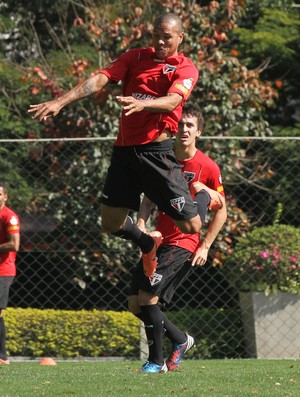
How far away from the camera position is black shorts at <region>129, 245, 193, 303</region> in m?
6.95

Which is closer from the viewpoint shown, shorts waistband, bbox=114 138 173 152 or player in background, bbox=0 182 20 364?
shorts waistband, bbox=114 138 173 152

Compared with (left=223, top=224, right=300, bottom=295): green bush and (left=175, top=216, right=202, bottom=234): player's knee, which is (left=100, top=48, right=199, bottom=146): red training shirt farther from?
(left=223, top=224, right=300, bottom=295): green bush

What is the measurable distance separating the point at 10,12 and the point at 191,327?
6458 millimetres

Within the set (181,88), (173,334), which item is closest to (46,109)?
(181,88)

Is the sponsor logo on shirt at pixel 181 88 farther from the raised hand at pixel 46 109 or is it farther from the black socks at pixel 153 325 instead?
the black socks at pixel 153 325

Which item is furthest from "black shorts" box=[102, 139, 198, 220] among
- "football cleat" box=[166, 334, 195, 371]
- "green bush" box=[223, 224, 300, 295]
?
"green bush" box=[223, 224, 300, 295]

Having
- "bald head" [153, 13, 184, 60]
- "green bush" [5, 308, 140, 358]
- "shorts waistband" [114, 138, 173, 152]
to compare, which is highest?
"bald head" [153, 13, 184, 60]

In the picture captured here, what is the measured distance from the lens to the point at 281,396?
204 inches

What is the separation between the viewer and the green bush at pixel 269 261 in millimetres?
10086

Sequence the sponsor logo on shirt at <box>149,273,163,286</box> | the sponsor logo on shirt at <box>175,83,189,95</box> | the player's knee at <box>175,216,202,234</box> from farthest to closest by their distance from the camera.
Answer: the sponsor logo on shirt at <box>149,273,163,286</box>, the player's knee at <box>175,216,202,234</box>, the sponsor logo on shirt at <box>175,83,189,95</box>

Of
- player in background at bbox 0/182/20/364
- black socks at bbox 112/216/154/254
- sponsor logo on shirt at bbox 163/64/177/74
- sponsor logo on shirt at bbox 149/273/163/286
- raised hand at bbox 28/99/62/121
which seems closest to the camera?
raised hand at bbox 28/99/62/121

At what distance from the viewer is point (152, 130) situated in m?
6.26

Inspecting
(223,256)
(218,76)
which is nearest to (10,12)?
(218,76)

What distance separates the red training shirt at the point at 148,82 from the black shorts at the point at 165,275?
3.64 feet
